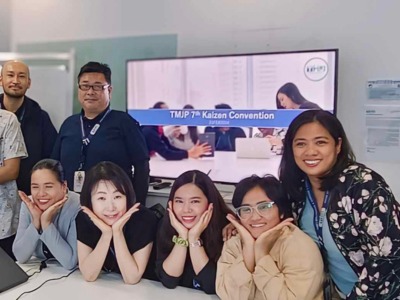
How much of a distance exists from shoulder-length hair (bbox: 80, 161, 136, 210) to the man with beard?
3.53ft

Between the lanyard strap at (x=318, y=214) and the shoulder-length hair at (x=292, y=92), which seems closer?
the lanyard strap at (x=318, y=214)

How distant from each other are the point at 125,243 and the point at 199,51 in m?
2.06

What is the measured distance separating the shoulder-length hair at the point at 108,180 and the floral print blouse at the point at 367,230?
88 cm

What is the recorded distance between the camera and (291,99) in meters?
2.95

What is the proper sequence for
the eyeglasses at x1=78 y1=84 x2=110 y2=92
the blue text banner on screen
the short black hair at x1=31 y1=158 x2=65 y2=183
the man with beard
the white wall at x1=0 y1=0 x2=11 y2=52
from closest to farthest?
1. the short black hair at x1=31 y1=158 x2=65 y2=183
2. the eyeglasses at x1=78 y1=84 x2=110 y2=92
3. the man with beard
4. the blue text banner on screen
5. the white wall at x1=0 y1=0 x2=11 y2=52

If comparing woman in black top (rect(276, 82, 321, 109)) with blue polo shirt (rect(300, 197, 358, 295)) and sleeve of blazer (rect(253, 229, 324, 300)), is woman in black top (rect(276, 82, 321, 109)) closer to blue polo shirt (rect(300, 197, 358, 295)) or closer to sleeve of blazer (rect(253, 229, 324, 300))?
blue polo shirt (rect(300, 197, 358, 295))

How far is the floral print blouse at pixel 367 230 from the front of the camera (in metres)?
1.37

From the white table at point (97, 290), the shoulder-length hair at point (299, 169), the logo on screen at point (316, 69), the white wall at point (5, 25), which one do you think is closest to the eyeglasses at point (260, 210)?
the shoulder-length hair at point (299, 169)

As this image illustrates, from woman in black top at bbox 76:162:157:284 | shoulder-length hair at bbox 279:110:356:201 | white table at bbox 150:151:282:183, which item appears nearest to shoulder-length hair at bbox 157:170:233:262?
woman in black top at bbox 76:162:157:284

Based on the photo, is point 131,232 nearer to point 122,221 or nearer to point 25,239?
point 122,221

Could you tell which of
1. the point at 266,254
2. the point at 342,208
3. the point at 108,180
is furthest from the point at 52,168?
the point at 342,208

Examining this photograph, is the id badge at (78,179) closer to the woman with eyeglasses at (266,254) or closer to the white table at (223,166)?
the white table at (223,166)

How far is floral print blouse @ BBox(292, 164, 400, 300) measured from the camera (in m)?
1.37

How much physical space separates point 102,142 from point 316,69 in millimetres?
1630
